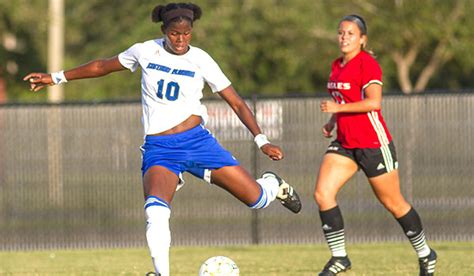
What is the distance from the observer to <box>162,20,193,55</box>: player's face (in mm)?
9719

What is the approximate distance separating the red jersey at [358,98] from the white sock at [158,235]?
2.23 m

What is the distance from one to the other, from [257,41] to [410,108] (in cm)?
1766

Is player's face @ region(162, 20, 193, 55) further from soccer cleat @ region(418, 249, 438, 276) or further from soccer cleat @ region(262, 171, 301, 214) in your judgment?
soccer cleat @ region(418, 249, 438, 276)

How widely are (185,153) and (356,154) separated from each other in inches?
72.7

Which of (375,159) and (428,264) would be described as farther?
(428,264)

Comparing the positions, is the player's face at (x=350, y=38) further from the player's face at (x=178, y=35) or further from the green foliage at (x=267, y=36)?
the green foliage at (x=267, y=36)

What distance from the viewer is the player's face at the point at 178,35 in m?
9.72

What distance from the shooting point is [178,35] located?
9.74 metres

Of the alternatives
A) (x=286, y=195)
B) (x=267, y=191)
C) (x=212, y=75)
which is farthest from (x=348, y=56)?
(x=212, y=75)

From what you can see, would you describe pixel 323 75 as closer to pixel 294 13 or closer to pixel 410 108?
pixel 294 13

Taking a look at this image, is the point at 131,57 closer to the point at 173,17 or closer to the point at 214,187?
the point at 173,17

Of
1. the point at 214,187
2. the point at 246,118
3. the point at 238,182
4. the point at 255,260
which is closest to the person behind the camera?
the point at 246,118

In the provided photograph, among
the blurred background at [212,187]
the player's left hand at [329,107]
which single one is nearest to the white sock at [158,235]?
the player's left hand at [329,107]

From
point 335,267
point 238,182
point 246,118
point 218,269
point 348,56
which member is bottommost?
point 335,267
